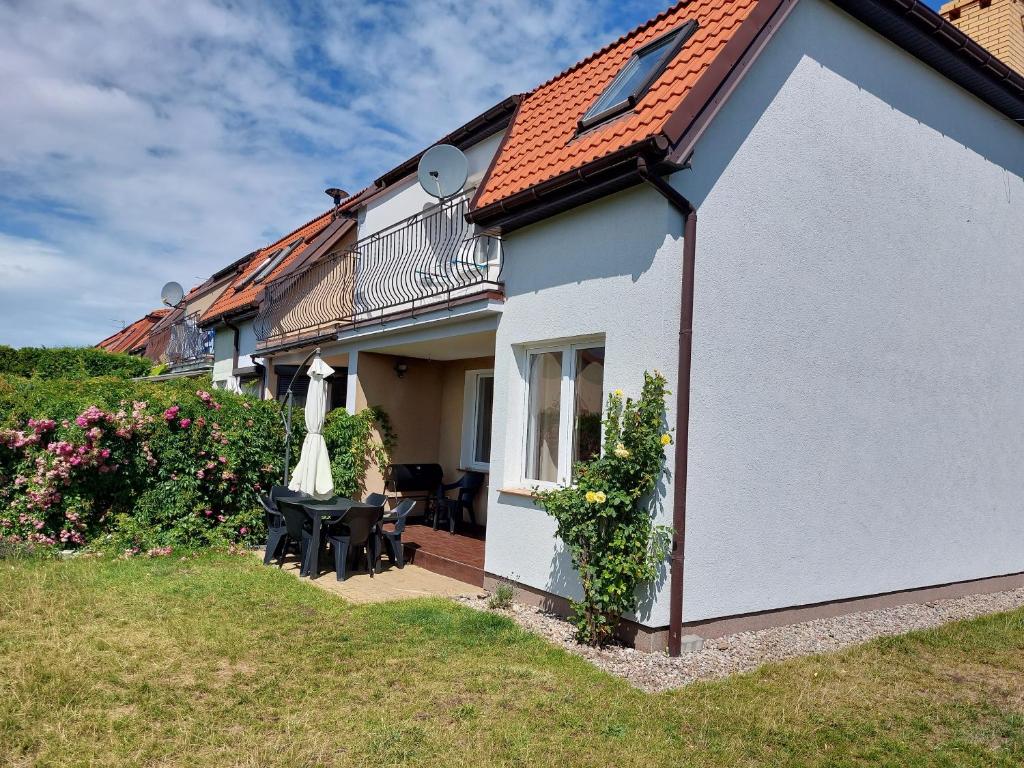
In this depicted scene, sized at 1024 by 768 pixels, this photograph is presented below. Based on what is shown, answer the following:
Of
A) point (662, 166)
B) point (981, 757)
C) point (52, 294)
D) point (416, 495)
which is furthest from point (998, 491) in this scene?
point (52, 294)

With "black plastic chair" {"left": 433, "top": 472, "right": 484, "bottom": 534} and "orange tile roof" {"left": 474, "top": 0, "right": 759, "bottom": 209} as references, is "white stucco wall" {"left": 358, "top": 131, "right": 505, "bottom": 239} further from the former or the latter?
"black plastic chair" {"left": 433, "top": 472, "right": 484, "bottom": 534}

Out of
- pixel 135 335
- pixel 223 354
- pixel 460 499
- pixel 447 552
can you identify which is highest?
pixel 135 335

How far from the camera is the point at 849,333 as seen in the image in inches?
311

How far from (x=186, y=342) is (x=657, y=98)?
71.1 feet

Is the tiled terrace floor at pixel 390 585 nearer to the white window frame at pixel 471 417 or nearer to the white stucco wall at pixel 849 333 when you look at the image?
the white stucco wall at pixel 849 333

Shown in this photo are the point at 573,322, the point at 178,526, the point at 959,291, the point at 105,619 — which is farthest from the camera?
the point at 178,526

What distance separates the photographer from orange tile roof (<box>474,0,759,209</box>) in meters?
6.94

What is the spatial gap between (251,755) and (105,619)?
3659mm

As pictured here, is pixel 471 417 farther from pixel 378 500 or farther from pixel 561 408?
pixel 561 408

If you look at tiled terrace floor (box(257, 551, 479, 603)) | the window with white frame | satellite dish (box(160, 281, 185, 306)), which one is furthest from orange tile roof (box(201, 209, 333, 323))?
the window with white frame

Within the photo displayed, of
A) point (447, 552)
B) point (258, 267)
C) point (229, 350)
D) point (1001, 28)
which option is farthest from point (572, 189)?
point (258, 267)

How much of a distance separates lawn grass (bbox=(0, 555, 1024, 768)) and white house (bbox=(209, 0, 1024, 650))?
3.72 ft

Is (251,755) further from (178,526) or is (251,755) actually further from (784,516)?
(178,526)

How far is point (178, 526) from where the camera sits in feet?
35.7
